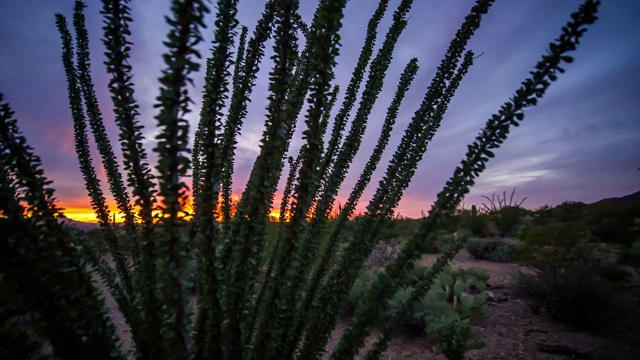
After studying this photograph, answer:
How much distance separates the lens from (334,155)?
2.86 metres

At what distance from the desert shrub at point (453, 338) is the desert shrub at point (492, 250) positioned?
17.0 feet


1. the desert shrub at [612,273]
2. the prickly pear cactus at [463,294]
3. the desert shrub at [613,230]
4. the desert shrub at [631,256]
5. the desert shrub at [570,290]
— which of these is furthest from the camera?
the desert shrub at [613,230]

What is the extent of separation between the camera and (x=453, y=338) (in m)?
3.79

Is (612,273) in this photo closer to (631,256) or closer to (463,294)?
(631,256)

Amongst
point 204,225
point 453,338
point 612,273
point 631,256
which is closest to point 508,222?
point 631,256

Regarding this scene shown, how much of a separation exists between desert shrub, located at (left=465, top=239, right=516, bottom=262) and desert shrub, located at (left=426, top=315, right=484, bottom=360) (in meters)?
5.17

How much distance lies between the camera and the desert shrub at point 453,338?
3.65 metres

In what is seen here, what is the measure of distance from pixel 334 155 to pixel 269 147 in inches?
66.1

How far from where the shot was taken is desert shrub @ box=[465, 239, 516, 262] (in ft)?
27.3

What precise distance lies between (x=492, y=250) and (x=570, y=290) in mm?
4444

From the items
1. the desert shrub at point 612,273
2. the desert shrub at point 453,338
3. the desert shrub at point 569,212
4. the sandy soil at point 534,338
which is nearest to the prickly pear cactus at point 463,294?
the sandy soil at point 534,338

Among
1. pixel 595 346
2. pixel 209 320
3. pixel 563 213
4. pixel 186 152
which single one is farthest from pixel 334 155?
pixel 563 213

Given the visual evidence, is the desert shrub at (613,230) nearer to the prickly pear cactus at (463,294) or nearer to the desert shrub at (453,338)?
the prickly pear cactus at (463,294)

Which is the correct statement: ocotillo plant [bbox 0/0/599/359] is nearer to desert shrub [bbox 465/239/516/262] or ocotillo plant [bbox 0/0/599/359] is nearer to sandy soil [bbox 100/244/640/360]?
sandy soil [bbox 100/244/640/360]
